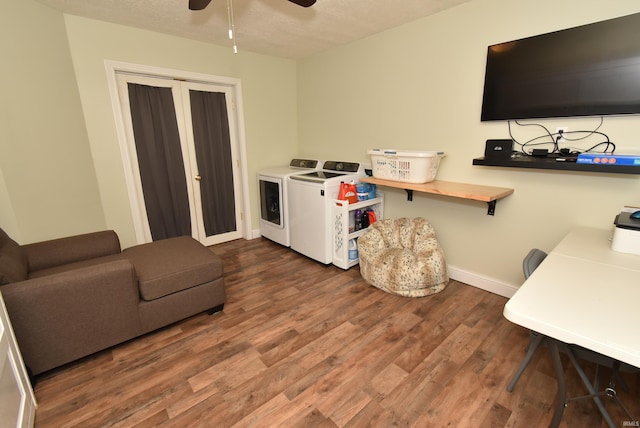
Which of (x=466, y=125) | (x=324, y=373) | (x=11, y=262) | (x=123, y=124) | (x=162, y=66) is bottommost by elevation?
(x=324, y=373)

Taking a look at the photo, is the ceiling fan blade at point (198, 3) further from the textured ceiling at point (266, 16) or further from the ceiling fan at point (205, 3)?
the textured ceiling at point (266, 16)

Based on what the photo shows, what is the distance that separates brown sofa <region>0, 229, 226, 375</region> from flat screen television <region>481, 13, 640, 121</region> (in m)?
2.65

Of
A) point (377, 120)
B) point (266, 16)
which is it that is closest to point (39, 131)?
point (266, 16)

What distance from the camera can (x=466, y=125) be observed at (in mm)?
2529

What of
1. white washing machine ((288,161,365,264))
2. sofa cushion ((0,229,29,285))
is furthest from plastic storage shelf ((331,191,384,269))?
sofa cushion ((0,229,29,285))

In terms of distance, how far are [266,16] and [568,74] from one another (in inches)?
94.3

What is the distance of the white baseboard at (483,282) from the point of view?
8.34 feet

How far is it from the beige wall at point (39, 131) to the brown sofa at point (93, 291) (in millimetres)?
313

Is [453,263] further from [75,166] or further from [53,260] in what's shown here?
[75,166]

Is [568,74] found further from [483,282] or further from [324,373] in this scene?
[324,373]

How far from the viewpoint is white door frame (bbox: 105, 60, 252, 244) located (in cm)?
285

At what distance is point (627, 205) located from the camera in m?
1.87

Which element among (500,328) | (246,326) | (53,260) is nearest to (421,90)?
(500,328)

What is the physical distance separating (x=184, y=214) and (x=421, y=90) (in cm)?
302
